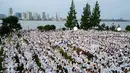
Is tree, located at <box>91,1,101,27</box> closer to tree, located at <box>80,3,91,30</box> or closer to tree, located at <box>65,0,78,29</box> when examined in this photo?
tree, located at <box>80,3,91,30</box>

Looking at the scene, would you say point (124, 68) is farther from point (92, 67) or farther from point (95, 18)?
point (95, 18)

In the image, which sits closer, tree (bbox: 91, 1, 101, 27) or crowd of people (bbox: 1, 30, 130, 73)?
crowd of people (bbox: 1, 30, 130, 73)

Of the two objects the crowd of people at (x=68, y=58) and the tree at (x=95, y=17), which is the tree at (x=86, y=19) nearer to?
the tree at (x=95, y=17)

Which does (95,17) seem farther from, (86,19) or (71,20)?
(71,20)

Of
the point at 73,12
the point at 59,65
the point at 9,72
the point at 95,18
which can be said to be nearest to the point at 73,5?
the point at 73,12

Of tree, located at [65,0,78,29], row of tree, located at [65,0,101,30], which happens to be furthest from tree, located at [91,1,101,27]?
tree, located at [65,0,78,29]

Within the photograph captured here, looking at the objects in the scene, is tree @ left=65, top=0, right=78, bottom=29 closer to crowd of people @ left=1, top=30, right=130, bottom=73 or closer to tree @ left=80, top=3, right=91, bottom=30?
tree @ left=80, top=3, right=91, bottom=30

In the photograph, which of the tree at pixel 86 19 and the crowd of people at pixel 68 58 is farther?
the tree at pixel 86 19

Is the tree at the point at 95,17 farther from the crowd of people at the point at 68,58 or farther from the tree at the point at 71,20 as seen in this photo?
the crowd of people at the point at 68,58

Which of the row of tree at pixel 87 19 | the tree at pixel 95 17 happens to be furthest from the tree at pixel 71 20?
the tree at pixel 95 17

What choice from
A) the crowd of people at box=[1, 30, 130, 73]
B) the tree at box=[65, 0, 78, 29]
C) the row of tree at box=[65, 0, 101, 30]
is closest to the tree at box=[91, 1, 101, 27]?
the row of tree at box=[65, 0, 101, 30]

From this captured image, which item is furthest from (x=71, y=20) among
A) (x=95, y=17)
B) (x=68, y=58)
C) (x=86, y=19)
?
(x=68, y=58)
